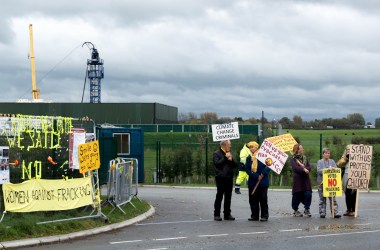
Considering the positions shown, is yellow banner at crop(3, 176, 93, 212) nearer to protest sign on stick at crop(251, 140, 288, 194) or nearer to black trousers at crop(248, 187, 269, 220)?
black trousers at crop(248, 187, 269, 220)

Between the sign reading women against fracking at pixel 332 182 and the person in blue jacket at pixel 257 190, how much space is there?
1.63 metres

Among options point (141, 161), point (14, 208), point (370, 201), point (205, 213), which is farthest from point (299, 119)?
point (14, 208)

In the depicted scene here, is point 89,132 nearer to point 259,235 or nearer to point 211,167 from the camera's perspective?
point 259,235

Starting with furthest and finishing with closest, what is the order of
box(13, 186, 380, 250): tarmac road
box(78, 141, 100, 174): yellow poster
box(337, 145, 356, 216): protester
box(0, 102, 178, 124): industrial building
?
box(0, 102, 178, 124): industrial building
box(337, 145, 356, 216): protester
box(78, 141, 100, 174): yellow poster
box(13, 186, 380, 250): tarmac road

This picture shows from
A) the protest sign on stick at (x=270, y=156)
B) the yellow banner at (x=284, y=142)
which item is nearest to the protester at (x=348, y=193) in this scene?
the protest sign on stick at (x=270, y=156)

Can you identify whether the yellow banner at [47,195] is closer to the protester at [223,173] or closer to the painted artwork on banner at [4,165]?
the painted artwork on banner at [4,165]

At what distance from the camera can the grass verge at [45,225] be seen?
11.6m

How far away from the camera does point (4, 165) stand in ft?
41.4

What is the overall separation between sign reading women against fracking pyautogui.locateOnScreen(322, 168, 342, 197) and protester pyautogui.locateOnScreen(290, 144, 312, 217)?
0.39 m

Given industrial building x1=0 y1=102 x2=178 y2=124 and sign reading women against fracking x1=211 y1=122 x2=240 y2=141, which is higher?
industrial building x1=0 y1=102 x2=178 y2=124

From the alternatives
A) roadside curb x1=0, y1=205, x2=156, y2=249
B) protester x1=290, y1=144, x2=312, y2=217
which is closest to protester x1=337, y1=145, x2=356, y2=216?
protester x1=290, y1=144, x2=312, y2=217

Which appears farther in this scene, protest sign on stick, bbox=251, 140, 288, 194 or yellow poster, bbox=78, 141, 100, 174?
protest sign on stick, bbox=251, 140, 288, 194

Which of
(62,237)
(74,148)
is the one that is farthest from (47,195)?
(74,148)

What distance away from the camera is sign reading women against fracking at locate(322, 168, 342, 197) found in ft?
50.6
